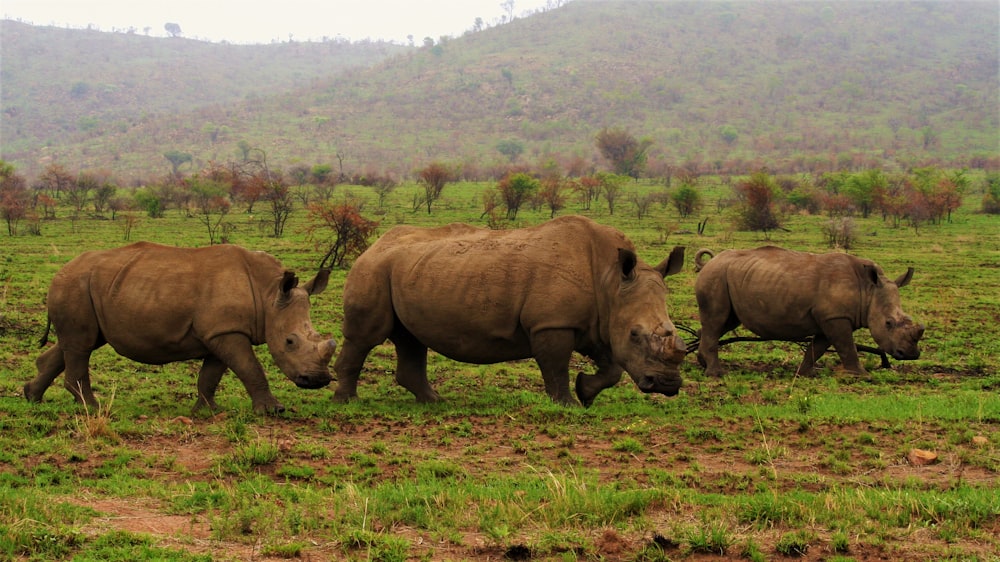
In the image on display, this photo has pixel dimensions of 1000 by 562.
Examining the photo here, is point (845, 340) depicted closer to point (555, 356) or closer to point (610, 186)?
point (555, 356)

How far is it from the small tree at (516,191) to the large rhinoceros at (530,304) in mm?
29926

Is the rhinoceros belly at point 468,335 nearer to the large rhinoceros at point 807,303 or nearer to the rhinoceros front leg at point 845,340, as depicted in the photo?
the large rhinoceros at point 807,303

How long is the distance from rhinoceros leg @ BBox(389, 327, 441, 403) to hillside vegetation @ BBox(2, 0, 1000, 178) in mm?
72450

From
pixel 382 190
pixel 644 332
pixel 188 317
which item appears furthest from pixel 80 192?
pixel 644 332

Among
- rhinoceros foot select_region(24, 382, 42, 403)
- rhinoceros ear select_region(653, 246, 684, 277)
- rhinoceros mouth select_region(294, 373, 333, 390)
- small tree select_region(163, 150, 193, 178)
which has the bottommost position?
small tree select_region(163, 150, 193, 178)

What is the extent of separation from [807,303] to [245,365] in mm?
7847

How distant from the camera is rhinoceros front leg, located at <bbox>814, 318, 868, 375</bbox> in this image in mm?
13648

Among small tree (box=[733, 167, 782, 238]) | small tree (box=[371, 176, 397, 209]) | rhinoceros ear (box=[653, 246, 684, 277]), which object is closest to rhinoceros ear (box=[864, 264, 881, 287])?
rhinoceros ear (box=[653, 246, 684, 277])

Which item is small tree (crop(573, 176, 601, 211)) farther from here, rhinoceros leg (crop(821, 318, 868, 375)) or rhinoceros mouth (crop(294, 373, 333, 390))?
rhinoceros mouth (crop(294, 373, 333, 390))

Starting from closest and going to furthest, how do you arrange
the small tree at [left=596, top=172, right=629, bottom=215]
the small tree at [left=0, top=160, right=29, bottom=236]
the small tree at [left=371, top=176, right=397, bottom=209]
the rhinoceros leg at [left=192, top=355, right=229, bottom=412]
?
the rhinoceros leg at [left=192, top=355, right=229, bottom=412], the small tree at [left=0, top=160, right=29, bottom=236], the small tree at [left=371, top=176, right=397, bottom=209], the small tree at [left=596, top=172, right=629, bottom=215]

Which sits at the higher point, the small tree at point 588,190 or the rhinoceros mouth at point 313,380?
the rhinoceros mouth at point 313,380

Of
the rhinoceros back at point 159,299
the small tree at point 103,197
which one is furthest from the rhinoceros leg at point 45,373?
the small tree at point 103,197

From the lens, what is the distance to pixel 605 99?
127m

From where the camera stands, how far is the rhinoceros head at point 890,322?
13508 mm
